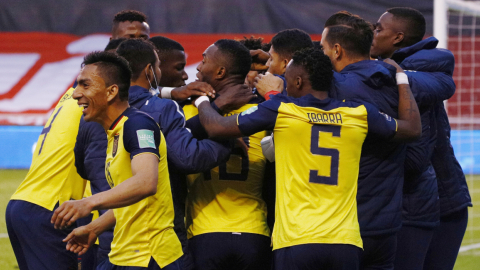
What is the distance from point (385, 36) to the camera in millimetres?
4285

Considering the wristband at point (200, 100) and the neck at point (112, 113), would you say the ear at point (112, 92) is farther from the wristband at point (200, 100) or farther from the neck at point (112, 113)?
the wristband at point (200, 100)

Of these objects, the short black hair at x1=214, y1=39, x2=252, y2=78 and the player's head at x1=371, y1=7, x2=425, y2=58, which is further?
the player's head at x1=371, y1=7, x2=425, y2=58

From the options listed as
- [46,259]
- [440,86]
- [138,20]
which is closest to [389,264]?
[440,86]

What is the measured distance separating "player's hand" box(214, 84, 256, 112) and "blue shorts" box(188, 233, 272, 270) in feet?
2.61

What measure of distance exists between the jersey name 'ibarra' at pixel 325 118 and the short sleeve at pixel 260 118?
0.20m

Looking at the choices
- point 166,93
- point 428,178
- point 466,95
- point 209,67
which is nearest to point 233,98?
point 209,67

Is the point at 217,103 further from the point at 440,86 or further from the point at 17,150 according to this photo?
the point at 17,150

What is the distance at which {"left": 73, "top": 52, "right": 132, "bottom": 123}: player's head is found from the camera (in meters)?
3.19

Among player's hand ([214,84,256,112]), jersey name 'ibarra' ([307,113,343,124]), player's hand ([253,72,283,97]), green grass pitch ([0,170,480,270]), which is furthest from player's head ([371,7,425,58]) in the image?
green grass pitch ([0,170,480,270])

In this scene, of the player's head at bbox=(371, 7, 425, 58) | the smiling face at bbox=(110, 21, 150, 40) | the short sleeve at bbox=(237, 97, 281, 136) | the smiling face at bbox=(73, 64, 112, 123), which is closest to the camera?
the smiling face at bbox=(73, 64, 112, 123)

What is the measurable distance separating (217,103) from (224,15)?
11.3 metres

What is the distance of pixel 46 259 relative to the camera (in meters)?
4.14

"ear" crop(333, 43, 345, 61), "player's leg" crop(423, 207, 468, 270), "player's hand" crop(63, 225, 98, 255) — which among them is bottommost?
"player's leg" crop(423, 207, 468, 270)

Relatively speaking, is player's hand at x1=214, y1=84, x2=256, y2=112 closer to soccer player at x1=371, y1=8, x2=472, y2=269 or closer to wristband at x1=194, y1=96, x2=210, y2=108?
wristband at x1=194, y1=96, x2=210, y2=108
